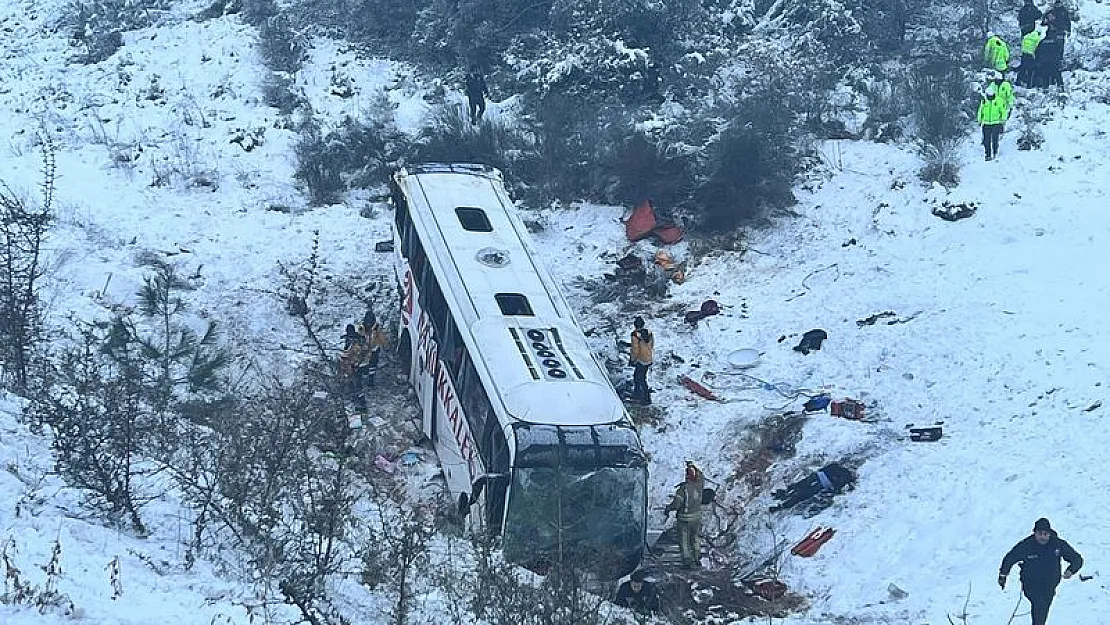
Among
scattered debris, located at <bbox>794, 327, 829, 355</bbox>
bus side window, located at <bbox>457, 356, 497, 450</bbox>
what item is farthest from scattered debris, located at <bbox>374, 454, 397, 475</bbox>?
scattered debris, located at <bbox>794, 327, 829, 355</bbox>

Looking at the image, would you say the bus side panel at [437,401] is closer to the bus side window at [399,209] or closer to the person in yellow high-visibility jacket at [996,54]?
the bus side window at [399,209]

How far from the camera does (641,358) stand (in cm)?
1705

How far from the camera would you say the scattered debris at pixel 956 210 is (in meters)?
19.6

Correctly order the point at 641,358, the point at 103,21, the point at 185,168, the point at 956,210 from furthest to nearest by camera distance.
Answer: the point at 103,21 → the point at 185,168 → the point at 956,210 → the point at 641,358

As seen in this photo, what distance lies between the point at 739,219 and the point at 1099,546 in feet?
33.0

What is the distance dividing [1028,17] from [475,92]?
10.4 m

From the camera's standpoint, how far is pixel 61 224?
68.9 feet

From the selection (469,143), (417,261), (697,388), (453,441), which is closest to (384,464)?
(453,441)

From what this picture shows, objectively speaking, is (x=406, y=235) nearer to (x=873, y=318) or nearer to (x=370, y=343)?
(x=370, y=343)

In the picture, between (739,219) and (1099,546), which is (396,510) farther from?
(739,219)

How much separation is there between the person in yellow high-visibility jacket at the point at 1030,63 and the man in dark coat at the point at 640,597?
14.4 metres

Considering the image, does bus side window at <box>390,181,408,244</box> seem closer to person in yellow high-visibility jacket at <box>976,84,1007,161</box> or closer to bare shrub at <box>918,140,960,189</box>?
bare shrub at <box>918,140,960,189</box>

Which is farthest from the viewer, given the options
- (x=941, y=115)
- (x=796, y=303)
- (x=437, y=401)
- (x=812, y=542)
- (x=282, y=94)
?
(x=282, y=94)

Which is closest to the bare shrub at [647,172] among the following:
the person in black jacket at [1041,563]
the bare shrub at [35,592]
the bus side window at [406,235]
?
the bus side window at [406,235]
